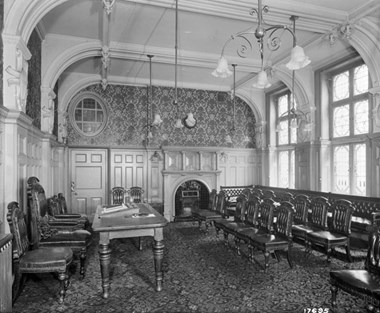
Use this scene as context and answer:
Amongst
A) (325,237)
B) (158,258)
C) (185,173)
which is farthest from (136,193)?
(325,237)

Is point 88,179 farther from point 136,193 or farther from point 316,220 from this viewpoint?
point 316,220

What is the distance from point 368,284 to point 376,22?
15.7ft

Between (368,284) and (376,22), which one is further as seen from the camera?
(376,22)

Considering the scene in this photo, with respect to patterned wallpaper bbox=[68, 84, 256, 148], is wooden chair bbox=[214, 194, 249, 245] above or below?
below

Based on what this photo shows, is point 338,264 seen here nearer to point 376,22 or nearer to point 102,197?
point 376,22

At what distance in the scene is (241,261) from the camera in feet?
15.5

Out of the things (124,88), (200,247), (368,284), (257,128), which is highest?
(124,88)

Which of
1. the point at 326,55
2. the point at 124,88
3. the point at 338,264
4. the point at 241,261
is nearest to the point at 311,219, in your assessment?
the point at 338,264

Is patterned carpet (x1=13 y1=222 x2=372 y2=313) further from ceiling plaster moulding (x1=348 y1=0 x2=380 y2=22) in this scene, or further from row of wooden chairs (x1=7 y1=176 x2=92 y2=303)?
ceiling plaster moulding (x1=348 y1=0 x2=380 y2=22)

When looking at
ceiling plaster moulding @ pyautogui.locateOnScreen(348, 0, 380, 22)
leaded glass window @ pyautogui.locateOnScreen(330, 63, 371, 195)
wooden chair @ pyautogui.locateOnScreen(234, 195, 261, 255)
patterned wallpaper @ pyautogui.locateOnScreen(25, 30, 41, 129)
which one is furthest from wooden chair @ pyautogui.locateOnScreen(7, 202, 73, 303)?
leaded glass window @ pyautogui.locateOnScreen(330, 63, 371, 195)

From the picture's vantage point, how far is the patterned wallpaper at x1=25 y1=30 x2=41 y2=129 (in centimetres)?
500

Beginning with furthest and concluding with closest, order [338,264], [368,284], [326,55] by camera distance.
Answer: [326,55]
[338,264]
[368,284]

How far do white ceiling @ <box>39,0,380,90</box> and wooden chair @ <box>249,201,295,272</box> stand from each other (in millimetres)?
3298

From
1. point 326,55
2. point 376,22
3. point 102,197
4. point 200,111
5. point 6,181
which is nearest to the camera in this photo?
point 6,181
